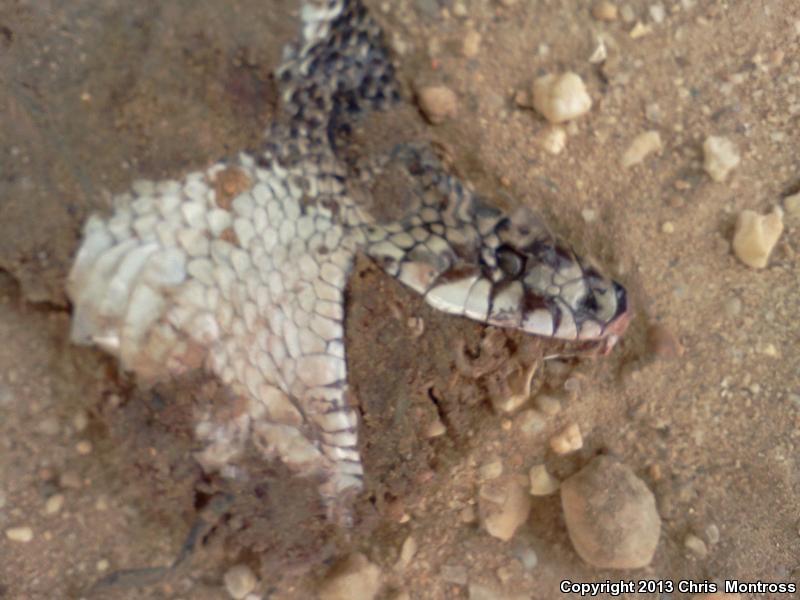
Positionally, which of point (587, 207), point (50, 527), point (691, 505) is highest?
point (587, 207)

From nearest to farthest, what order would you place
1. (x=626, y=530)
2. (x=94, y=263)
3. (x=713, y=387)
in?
A: (x=94, y=263), (x=626, y=530), (x=713, y=387)

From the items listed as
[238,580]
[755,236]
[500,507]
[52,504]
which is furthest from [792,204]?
[52,504]

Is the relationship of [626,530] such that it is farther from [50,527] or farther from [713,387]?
[50,527]

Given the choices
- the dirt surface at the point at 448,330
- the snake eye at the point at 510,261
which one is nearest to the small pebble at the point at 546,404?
the dirt surface at the point at 448,330

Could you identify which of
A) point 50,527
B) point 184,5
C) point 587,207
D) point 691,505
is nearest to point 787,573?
point 691,505

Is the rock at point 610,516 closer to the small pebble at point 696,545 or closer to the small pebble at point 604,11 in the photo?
the small pebble at point 696,545

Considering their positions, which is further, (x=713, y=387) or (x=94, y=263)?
(x=713, y=387)

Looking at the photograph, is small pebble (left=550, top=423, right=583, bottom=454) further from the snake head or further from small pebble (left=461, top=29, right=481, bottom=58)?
small pebble (left=461, top=29, right=481, bottom=58)
